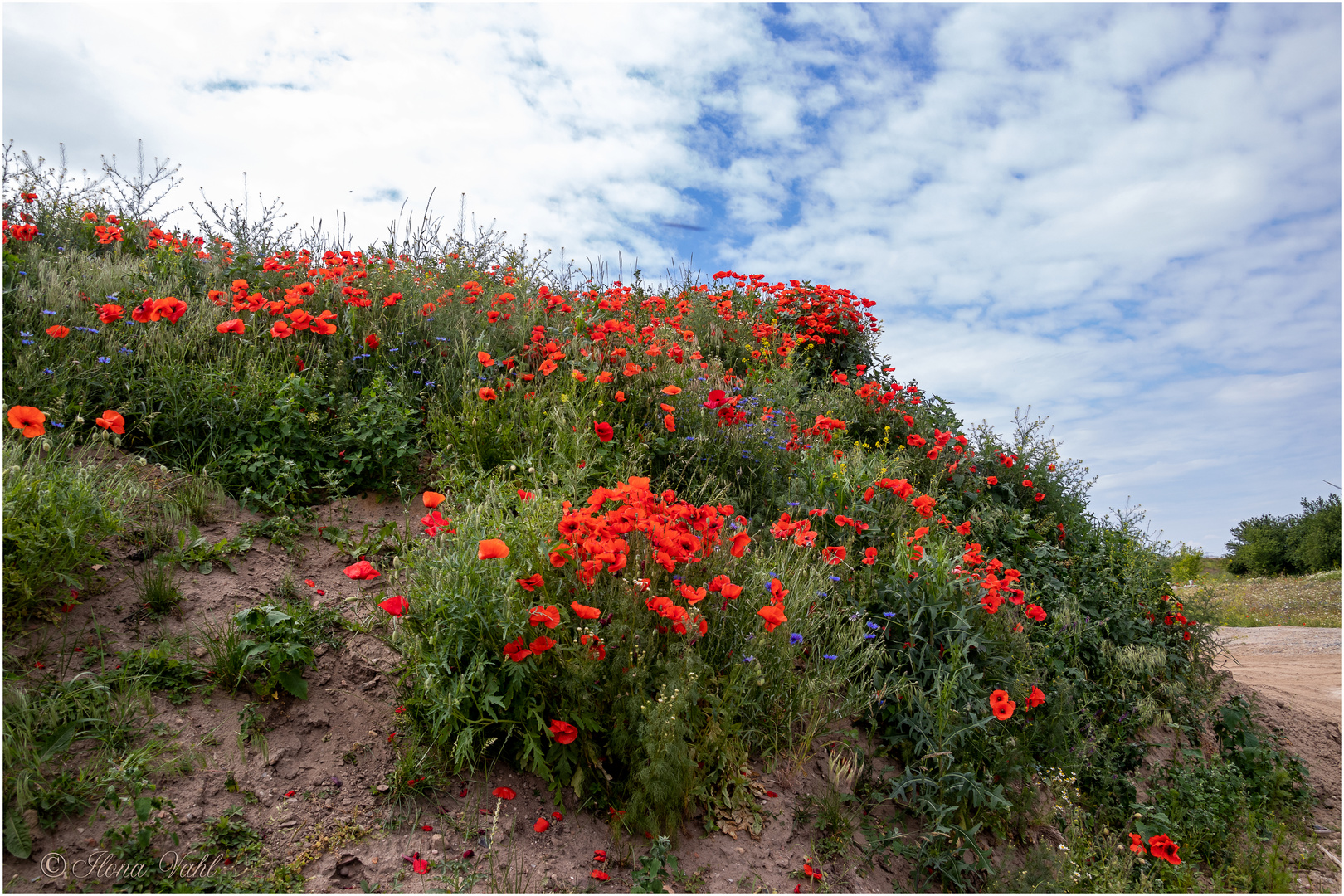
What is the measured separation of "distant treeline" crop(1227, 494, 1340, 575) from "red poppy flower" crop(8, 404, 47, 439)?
2457cm

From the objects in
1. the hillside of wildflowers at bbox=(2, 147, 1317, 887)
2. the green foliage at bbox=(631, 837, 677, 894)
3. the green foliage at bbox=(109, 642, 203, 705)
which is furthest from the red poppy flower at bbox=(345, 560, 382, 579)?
the green foliage at bbox=(631, 837, 677, 894)

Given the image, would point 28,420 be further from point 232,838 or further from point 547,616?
point 547,616

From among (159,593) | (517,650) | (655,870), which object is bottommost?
(655,870)

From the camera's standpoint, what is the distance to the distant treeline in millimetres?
18062

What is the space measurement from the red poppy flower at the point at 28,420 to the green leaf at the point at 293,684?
1.31 m

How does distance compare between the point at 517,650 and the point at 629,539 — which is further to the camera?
the point at 629,539

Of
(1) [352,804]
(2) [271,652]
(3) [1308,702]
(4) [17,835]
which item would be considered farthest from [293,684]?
(3) [1308,702]

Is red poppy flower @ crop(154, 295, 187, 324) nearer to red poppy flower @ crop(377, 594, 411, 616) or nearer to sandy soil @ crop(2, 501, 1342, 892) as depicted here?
sandy soil @ crop(2, 501, 1342, 892)

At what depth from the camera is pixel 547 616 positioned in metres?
2.47

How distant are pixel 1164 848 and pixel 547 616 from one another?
11.8ft

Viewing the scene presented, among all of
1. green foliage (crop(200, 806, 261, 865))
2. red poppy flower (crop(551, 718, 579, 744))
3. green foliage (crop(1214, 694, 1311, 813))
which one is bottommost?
green foliage (crop(1214, 694, 1311, 813))

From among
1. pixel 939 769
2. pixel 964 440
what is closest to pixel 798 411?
pixel 964 440

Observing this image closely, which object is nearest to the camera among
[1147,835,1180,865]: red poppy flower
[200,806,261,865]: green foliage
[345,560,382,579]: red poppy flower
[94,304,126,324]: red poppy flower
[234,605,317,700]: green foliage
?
[200,806,261,865]: green foliage

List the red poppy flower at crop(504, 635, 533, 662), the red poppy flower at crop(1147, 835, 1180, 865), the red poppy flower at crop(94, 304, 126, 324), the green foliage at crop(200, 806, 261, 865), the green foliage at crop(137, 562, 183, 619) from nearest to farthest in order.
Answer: the green foliage at crop(200, 806, 261, 865) < the red poppy flower at crop(504, 635, 533, 662) < the green foliage at crop(137, 562, 183, 619) < the red poppy flower at crop(1147, 835, 1180, 865) < the red poppy flower at crop(94, 304, 126, 324)
